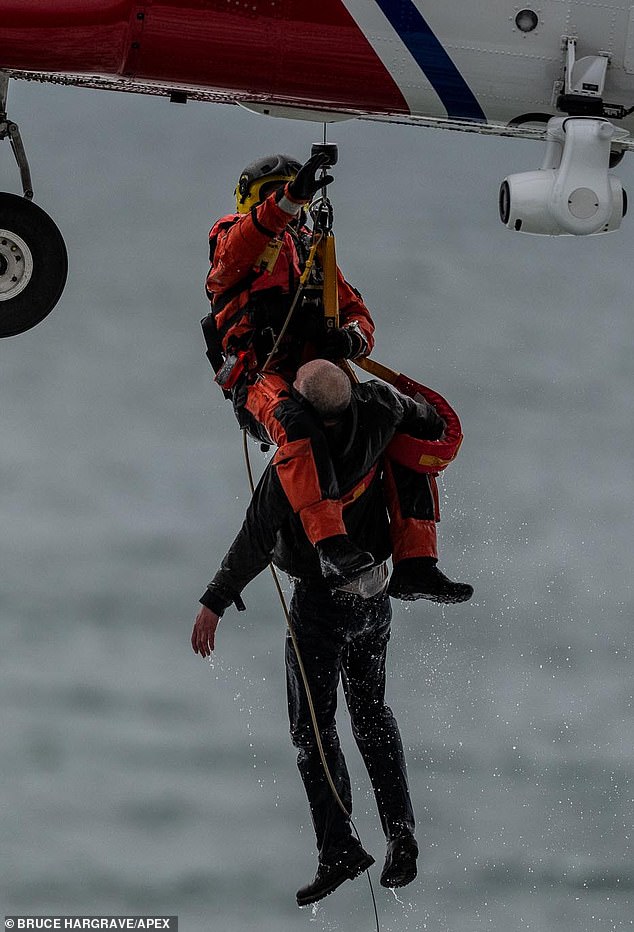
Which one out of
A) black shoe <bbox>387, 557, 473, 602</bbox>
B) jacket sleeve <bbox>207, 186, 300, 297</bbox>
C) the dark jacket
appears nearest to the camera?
jacket sleeve <bbox>207, 186, 300, 297</bbox>

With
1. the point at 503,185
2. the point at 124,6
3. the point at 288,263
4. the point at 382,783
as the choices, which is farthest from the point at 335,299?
the point at 382,783

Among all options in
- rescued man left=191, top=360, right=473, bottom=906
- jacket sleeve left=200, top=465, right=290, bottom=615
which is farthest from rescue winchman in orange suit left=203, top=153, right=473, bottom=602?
jacket sleeve left=200, top=465, right=290, bottom=615

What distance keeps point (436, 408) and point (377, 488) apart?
479mm

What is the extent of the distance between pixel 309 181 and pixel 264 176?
2.24 ft

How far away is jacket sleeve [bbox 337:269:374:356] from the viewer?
907cm

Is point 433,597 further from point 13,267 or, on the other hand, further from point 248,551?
point 13,267

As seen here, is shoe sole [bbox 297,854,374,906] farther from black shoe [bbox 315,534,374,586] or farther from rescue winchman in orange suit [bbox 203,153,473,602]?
black shoe [bbox 315,534,374,586]

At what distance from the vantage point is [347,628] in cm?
916

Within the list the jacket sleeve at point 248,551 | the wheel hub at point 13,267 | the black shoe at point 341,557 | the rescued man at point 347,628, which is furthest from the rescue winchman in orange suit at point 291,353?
the wheel hub at point 13,267

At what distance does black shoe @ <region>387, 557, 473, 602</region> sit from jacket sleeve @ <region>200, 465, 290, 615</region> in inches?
24.0

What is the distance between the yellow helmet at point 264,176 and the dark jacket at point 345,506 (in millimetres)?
992

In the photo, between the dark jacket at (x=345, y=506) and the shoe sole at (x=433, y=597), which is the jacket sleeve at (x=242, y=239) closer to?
the dark jacket at (x=345, y=506)

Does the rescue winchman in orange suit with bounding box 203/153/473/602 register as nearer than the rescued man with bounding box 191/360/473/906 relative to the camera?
Yes

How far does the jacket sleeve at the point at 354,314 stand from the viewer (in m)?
9.07
